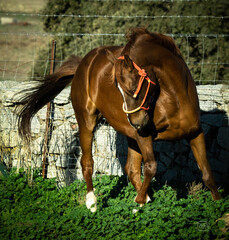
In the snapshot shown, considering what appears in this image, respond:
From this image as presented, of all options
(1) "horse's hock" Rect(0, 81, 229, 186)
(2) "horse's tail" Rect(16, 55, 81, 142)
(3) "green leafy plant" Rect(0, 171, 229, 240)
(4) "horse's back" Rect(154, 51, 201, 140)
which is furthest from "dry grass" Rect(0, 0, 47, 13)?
(4) "horse's back" Rect(154, 51, 201, 140)

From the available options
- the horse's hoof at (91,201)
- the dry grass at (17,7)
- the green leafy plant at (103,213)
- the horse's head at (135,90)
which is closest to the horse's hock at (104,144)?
the green leafy plant at (103,213)

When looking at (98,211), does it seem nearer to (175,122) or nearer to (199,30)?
(175,122)

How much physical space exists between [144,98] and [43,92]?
8.20ft

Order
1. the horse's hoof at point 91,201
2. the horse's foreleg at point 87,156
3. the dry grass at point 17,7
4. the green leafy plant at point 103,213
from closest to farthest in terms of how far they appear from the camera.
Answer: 1. the green leafy plant at point 103,213
2. the horse's hoof at point 91,201
3. the horse's foreleg at point 87,156
4. the dry grass at point 17,7

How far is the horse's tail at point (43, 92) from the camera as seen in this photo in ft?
18.4

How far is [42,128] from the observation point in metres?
6.49

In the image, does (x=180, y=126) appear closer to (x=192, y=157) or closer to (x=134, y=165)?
(x=134, y=165)

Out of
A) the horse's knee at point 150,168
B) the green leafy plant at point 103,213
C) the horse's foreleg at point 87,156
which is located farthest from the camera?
the horse's foreleg at point 87,156

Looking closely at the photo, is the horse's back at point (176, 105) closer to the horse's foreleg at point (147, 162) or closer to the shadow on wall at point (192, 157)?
the horse's foreleg at point (147, 162)

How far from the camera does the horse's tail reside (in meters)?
5.62

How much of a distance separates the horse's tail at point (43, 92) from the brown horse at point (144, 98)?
21.7 inches

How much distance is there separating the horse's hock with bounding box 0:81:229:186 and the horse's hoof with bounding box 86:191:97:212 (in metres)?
1.42

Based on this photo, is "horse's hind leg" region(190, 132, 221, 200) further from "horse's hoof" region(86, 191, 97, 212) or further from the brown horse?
"horse's hoof" region(86, 191, 97, 212)

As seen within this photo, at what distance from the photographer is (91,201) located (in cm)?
488
